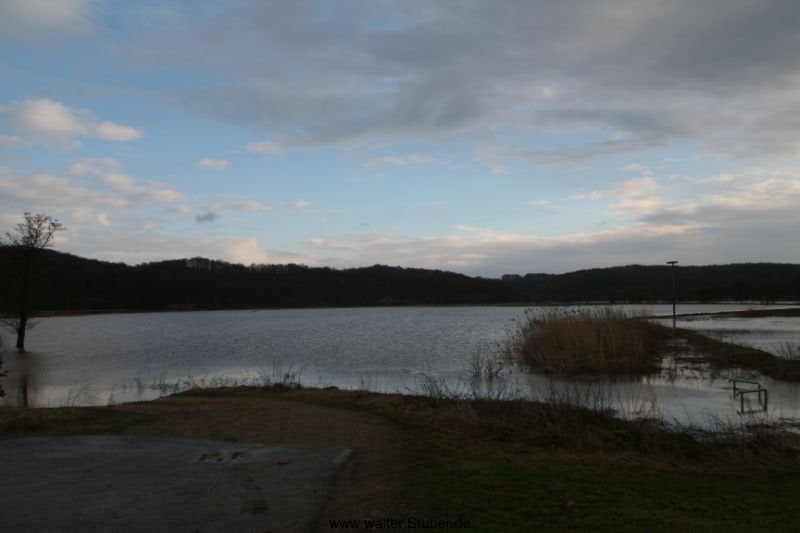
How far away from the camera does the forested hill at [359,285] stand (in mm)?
98281

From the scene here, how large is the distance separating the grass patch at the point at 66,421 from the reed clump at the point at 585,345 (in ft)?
46.7

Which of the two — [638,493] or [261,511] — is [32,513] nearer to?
[261,511]

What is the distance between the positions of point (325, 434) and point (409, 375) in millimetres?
11136

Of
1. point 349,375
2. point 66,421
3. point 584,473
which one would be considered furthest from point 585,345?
point 66,421

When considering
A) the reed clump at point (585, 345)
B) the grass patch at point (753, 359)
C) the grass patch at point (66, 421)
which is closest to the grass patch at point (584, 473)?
the grass patch at point (66, 421)

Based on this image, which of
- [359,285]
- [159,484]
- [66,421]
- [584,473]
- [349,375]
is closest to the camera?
[159,484]

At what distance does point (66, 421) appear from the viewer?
10.1 m

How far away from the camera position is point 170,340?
40.2 metres

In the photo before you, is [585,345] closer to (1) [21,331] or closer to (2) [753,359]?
(2) [753,359]

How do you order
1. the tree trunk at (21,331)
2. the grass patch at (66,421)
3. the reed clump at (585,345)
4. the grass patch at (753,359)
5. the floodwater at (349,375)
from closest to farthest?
the grass patch at (66,421), the floodwater at (349,375), the grass patch at (753,359), the reed clump at (585,345), the tree trunk at (21,331)

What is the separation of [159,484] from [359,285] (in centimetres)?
12606

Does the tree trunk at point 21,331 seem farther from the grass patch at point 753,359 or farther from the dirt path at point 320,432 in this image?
the grass patch at point 753,359

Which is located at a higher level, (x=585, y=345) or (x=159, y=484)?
(x=585, y=345)

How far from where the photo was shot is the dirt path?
5.95 meters
